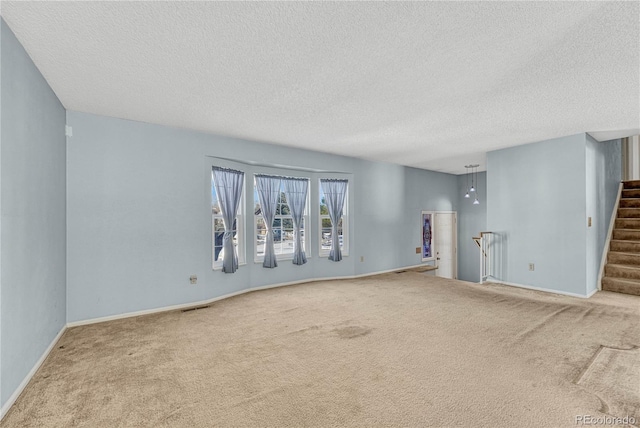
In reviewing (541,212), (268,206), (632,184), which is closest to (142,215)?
(268,206)

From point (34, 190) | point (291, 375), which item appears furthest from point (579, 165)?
point (34, 190)

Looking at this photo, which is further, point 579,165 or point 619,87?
point 579,165

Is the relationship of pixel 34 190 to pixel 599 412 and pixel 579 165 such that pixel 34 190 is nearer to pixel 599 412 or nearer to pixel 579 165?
pixel 599 412

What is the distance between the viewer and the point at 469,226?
8750 mm

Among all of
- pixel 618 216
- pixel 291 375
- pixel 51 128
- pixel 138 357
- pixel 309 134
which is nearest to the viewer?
pixel 291 375

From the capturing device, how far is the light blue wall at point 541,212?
4.70 m

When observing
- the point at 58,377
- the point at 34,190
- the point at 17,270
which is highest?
the point at 34,190

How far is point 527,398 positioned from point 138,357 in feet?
10.6

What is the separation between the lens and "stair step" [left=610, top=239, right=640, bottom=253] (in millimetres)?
5375

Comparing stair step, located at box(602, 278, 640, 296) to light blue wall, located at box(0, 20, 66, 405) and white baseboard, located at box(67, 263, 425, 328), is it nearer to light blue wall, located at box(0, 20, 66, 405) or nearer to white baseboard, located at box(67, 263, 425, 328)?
white baseboard, located at box(67, 263, 425, 328)

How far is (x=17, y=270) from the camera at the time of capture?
2.22m

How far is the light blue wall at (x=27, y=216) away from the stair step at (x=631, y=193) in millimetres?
9728

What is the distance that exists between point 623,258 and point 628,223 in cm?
104

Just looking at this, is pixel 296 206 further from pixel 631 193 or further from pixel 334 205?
pixel 631 193
